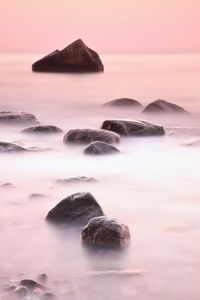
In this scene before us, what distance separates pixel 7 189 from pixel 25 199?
1.26ft

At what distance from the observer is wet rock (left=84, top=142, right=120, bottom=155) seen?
5.88 metres

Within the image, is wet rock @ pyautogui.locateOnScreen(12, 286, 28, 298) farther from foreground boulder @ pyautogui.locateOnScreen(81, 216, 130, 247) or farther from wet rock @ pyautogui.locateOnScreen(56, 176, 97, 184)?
wet rock @ pyautogui.locateOnScreen(56, 176, 97, 184)

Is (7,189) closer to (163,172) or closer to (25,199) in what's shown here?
(25,199)

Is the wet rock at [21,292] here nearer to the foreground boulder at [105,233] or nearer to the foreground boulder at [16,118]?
the foreground boulder at [105,233]

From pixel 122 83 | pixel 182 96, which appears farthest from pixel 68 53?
pixel 182 96

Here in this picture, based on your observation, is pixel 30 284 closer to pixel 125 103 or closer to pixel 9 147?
pixel 9 147

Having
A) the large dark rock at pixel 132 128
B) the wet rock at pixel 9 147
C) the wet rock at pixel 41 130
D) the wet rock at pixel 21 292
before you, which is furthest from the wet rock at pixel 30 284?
the wet rock at pixel 41 130

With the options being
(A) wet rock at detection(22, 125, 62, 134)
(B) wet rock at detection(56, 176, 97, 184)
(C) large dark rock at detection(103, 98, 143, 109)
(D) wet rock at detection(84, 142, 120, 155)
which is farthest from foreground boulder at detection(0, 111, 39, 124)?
(B) wet rock at detection(56, 176, 97, 184)

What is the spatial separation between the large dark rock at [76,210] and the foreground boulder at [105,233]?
29 centimetres

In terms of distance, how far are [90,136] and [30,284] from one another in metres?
4.03

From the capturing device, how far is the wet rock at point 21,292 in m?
2.47

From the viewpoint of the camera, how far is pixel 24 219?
11.9ft

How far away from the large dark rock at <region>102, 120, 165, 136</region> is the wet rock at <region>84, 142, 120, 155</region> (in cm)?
116

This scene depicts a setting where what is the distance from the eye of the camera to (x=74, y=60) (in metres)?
24.0
